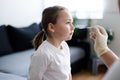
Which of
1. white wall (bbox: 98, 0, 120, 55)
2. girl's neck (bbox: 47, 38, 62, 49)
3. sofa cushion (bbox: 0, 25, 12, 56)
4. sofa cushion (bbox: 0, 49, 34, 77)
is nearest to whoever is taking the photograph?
girl's neck (bbox: 47, 38, 62, 49)

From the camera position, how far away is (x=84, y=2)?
3.54 meters

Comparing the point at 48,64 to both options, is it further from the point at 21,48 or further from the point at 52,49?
the point at 21,48

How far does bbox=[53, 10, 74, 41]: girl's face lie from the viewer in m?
1.36

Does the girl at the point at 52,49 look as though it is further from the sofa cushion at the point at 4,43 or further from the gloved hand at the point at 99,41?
the sofa cushion at the point at 4,43

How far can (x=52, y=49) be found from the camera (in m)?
1.31

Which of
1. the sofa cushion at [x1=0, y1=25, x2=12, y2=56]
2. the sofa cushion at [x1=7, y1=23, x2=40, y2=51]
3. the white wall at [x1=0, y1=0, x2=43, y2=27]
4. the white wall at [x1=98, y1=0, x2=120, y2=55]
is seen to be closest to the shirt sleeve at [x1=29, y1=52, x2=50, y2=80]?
the sofa cushion at [x1=0, y1=25, x2=12, y2=56]

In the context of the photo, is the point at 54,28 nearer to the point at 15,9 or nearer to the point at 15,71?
the point at 15,71

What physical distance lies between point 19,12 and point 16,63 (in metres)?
1.18

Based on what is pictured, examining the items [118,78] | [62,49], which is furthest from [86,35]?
[118,78]

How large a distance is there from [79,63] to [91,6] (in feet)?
3.08

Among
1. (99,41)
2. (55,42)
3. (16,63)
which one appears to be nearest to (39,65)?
(55,42)

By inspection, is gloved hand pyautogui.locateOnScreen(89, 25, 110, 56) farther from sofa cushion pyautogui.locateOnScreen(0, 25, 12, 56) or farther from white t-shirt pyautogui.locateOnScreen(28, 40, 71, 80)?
sofa cushion pyautogui.locateOnScreen(0, 25, 12, 56)

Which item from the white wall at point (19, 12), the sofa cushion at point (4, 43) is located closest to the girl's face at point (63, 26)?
the sofa cushion at point (4, 43)

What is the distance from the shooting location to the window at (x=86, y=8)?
347cm
